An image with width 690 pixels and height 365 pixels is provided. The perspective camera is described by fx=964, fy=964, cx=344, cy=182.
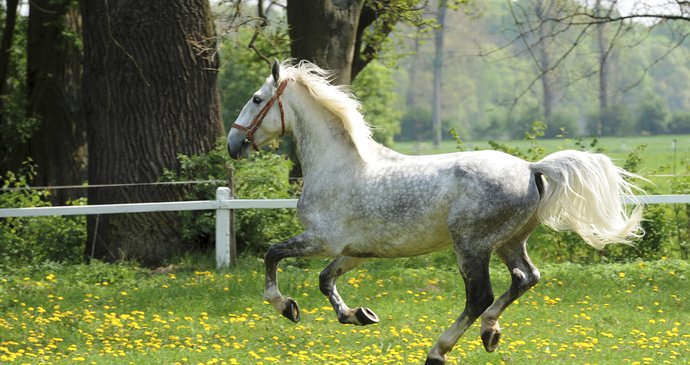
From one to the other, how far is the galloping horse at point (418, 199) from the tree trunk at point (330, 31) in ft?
19.0

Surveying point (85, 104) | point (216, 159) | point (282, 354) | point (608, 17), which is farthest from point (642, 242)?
point (85, 104)

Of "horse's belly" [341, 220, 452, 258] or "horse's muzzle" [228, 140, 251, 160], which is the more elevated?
"horse's muzzle" [228, 140, 251, 160]

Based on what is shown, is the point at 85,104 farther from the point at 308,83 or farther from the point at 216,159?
the point at 308,83

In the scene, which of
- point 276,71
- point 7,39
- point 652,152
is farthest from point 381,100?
point 276,71

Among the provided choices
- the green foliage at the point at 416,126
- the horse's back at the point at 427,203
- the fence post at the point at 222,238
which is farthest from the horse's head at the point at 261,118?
the green foliage at the point at 416,126

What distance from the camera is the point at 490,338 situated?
→ 6945 millimetres

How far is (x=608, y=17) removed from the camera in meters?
13.7

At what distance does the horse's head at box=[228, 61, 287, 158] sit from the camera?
7379 mm

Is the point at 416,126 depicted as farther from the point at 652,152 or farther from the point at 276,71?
the point at 276,71

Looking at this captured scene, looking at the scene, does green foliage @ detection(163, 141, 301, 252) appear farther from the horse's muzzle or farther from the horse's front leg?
the horse's front leg

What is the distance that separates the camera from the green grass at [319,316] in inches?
294

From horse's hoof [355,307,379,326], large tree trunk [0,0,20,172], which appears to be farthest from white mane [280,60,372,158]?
large tree trunk [0,0,20,172]

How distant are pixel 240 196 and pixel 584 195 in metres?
6.21

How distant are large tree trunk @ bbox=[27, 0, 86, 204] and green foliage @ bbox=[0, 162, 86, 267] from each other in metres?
4.68
